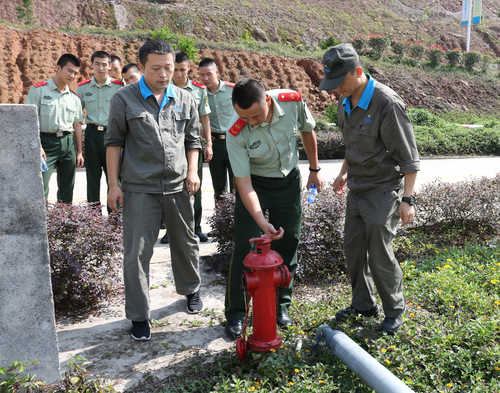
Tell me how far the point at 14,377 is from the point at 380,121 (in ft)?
8.38

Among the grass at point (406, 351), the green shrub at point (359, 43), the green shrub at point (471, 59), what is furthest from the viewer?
the green shrub at point (471, 59)

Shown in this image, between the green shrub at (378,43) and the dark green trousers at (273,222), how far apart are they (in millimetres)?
31379

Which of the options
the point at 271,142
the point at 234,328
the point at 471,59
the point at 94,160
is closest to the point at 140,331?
the point at 234,328

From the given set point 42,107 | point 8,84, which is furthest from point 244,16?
point 42,107

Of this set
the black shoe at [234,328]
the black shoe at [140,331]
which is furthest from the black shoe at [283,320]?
the black shoe at [140,331]

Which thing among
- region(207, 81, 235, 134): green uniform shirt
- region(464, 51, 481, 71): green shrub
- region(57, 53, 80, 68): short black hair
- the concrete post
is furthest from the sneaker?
region(464, 51, 481, 71): green shrub

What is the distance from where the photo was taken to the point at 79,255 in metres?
3.37

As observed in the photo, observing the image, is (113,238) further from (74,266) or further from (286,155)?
(286,155)

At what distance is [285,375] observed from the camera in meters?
2.52

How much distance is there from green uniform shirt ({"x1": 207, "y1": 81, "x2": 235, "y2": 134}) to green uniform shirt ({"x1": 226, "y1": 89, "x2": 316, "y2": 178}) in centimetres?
270

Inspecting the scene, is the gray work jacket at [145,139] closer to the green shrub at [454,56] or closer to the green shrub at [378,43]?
the green shrub at [378,43]

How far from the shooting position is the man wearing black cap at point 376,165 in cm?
271

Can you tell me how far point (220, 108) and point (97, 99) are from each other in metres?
1.63

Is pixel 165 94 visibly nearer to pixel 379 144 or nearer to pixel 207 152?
pixel 379 144
